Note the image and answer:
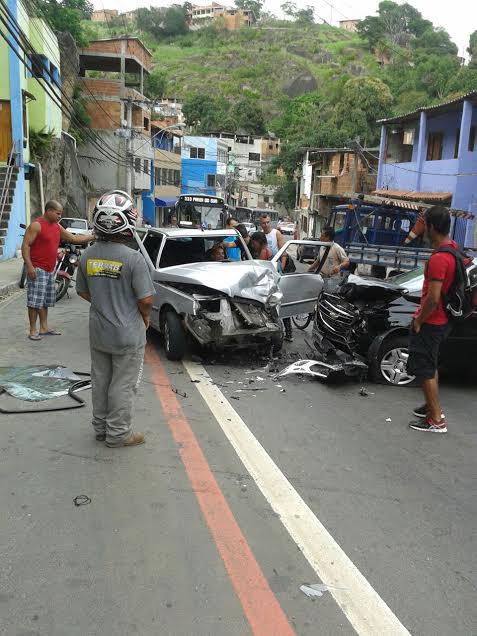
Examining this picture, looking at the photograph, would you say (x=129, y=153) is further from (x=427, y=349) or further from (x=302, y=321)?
(x=427, y=349)

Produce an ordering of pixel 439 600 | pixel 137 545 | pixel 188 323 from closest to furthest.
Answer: pixel 439 600 → pixel 137 545 → pixel 188 323

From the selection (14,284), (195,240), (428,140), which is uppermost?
(428,140)

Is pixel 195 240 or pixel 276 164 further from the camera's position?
pixel 276 164

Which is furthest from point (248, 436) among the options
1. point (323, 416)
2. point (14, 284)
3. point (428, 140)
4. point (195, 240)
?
point (428, 140)

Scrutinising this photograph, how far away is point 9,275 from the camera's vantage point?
1522 cm

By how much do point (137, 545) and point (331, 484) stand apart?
1.51m

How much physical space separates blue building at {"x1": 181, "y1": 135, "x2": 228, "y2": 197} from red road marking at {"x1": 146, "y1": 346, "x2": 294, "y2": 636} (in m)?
63.4

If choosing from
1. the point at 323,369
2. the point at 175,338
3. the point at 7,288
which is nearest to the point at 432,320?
the point at 323,369

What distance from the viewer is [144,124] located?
4847 cm

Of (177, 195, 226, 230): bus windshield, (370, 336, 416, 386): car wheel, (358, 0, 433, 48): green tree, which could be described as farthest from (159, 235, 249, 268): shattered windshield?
(358, 0, 433, 48): green tree

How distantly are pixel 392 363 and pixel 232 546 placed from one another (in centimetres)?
398

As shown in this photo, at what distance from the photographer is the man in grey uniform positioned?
4320mm

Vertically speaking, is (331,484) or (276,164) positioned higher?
(276,164)

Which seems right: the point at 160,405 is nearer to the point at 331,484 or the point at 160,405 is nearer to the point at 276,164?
the point at 331,484
